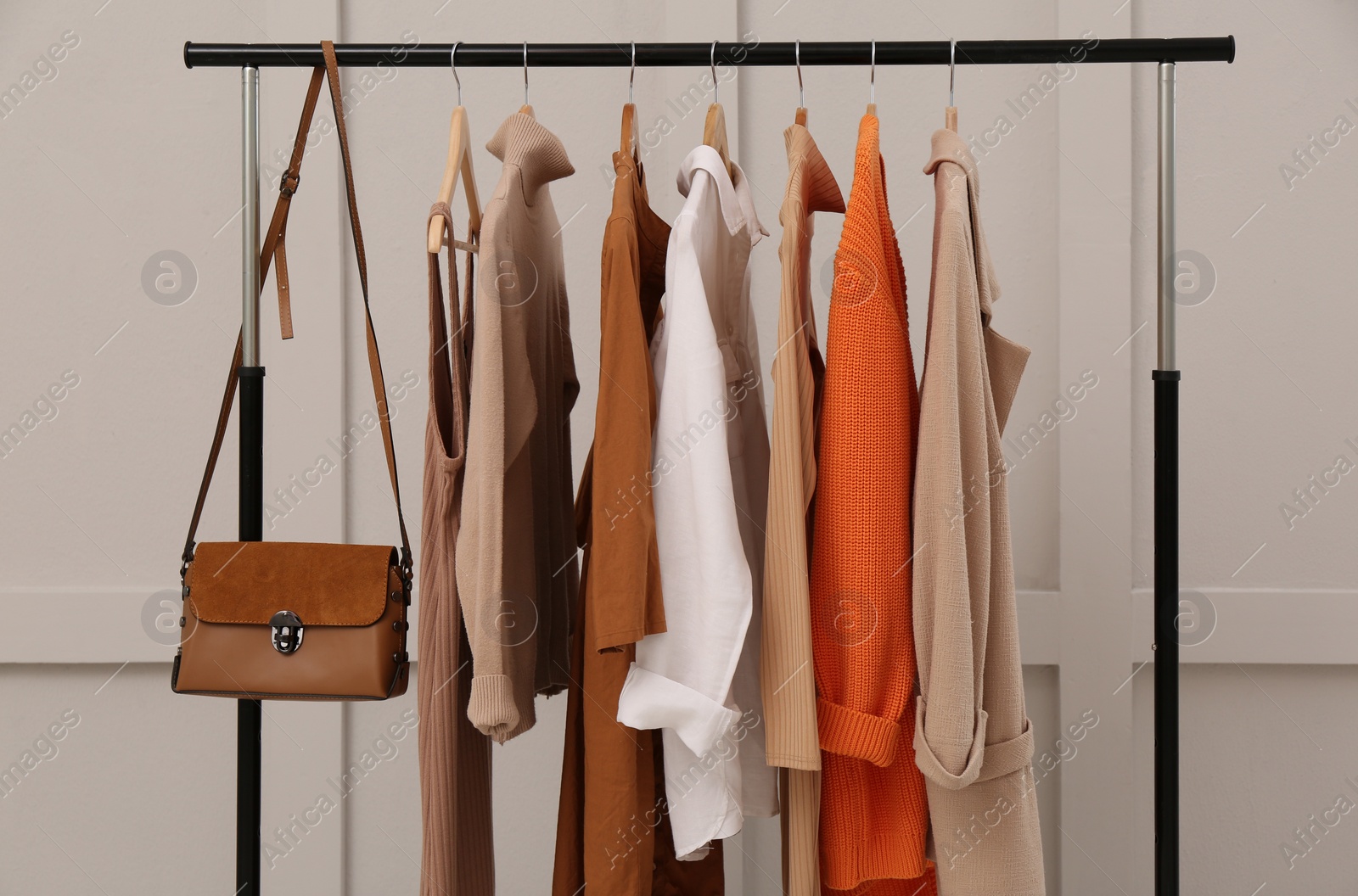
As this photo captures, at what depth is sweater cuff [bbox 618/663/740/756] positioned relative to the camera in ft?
2.82

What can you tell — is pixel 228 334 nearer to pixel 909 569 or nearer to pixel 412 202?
pixel 412 202

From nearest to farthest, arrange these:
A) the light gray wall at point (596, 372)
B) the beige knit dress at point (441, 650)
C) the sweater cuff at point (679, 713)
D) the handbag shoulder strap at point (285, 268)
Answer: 1. the sweater cuff at point (679, 713)
2. the beige knit dress at point (441, 650)
3. the handbag shoulder strap at point (285, 268)
4. the light gray wall at point (596, 372)

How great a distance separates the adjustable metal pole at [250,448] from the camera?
3.68 ft

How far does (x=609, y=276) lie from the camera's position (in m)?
0.92

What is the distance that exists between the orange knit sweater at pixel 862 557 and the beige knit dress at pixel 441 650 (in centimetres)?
42

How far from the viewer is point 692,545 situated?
35.7 inches

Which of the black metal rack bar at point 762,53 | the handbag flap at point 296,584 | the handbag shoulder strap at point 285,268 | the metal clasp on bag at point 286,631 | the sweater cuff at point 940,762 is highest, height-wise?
the black metal rack bar at point 762,53

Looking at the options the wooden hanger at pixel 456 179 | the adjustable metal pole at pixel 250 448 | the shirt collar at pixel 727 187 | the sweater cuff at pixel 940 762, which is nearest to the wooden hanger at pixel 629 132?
the shirt collar at pixel 727 187

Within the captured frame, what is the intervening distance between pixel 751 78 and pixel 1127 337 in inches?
35.7

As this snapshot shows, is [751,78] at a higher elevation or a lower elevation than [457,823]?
higher

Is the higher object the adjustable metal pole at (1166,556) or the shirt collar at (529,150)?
the shirt collar at (529,150)

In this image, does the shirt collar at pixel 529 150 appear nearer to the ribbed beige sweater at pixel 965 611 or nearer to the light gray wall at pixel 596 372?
the ribbed beige sweater at pixel 965 611

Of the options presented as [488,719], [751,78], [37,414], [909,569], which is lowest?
[488,719]

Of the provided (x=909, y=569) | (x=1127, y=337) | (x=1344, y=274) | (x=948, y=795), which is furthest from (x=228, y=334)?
(x=1344, y=274)
